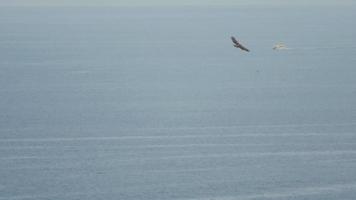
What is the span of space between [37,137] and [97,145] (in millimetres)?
5965

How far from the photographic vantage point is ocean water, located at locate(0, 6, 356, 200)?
6725cm

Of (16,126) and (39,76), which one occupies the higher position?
(16,126)

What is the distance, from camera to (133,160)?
7612 centimetres

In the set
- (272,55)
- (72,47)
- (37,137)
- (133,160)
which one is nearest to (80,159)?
(133,160)

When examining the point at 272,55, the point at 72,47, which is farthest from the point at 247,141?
the point at 72,47

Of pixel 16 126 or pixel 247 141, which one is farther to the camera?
pixel 16 126

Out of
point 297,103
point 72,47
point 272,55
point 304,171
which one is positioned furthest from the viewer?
point 72,47

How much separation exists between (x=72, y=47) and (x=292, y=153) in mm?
124585

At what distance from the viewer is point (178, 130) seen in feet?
299

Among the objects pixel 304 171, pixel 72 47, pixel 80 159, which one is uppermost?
pixel 304 171

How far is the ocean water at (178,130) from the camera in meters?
67.2

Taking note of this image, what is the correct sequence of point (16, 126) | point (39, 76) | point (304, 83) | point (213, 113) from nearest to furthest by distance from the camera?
point (16, 126)
point (213, 113)
point (304, 83)
point (39, 76)

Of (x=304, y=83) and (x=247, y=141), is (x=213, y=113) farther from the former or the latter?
(x=304, y=83)

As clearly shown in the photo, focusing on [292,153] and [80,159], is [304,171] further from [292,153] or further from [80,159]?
[80,159]
